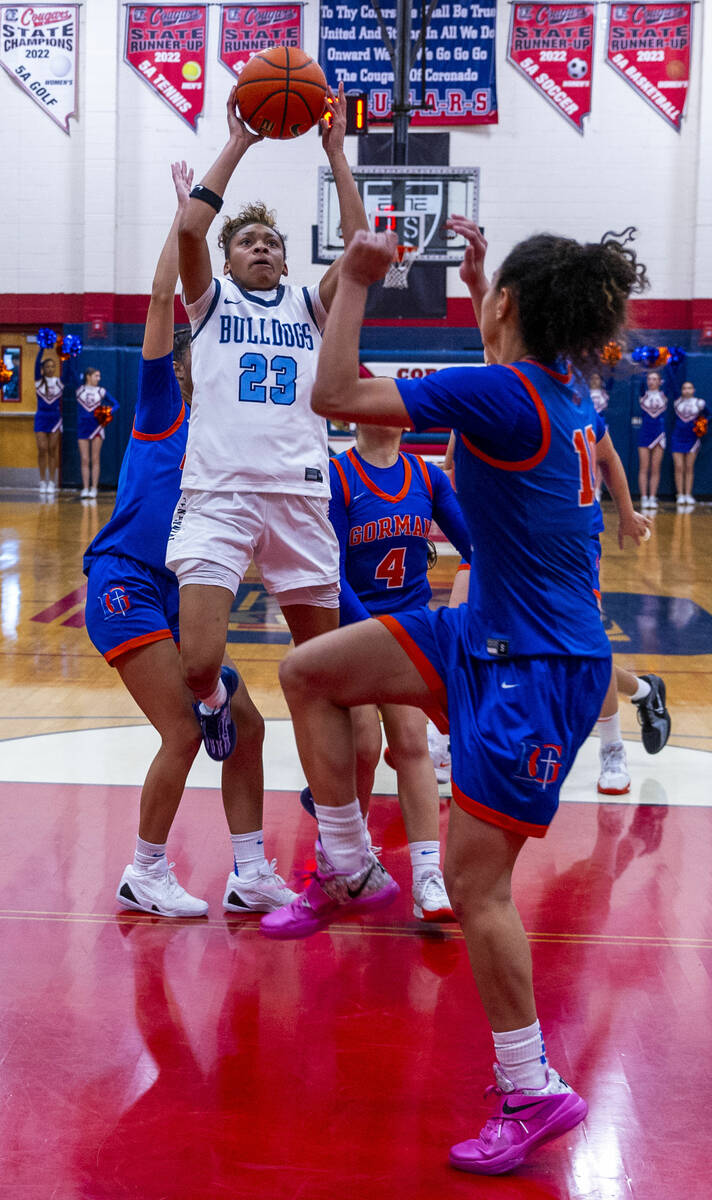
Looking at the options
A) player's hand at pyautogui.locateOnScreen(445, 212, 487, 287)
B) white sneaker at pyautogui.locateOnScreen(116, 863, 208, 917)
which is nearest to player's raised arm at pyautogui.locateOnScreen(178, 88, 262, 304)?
player's hand at pyautogui.locateOnScreen(445, 212, 487, 287)

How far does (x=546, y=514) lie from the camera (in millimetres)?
2334

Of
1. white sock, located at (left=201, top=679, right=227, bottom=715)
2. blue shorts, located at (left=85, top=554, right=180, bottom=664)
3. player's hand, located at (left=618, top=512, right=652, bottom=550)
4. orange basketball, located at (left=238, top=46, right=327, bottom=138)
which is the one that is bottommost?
white sock, located at (left=201, top=679, right=227, bottom=715)

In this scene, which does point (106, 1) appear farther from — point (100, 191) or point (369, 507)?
point (369, 507)

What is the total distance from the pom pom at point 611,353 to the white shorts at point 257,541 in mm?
939

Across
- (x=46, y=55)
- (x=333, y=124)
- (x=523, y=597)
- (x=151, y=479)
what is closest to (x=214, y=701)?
(x=151, y=479)

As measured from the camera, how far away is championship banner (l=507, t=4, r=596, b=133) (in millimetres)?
15945

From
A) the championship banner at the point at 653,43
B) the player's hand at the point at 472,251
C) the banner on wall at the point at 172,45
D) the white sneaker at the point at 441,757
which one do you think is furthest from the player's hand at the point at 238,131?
the championship banner at the point at 653,43

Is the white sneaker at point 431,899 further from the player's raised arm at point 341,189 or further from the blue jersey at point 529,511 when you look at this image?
the player's raised arm at point 341,189

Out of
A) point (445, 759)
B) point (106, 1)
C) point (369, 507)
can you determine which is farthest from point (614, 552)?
point (106, 1)

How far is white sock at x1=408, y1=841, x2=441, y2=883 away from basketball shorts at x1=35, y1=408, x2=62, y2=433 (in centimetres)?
1403

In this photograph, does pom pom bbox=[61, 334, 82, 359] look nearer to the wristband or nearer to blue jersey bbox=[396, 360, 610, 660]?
the wristband

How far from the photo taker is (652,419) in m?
16.0

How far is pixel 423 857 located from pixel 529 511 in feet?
4.78

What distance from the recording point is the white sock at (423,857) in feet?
11.2
